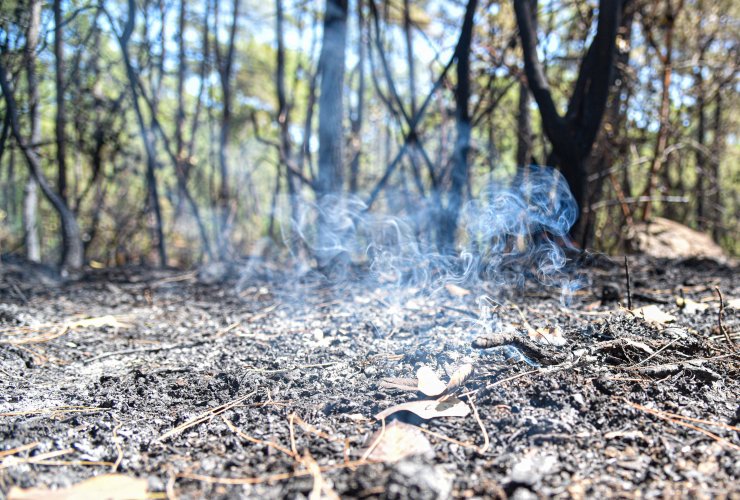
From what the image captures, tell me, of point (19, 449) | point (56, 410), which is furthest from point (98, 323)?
point (19, 449)

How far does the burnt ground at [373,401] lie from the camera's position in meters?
1.09

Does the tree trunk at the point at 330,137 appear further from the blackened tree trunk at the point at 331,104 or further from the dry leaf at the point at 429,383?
the dry leaf at the point at 429,383

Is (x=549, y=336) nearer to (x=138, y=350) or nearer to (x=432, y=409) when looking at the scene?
(x=432, y=409)

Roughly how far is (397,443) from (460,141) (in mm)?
3292

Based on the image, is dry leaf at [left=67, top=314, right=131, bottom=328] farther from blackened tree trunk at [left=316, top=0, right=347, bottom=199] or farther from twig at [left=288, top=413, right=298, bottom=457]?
blackened tree trunk at [left=316, top=0, right=347, bottom=199]

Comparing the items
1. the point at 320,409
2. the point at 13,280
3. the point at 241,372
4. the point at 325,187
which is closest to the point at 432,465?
the point at 320,409

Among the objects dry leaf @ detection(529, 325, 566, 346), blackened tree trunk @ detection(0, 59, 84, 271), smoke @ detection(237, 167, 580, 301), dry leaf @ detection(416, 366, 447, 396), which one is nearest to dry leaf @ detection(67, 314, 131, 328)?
smoke @ detection(237, 167, 580, 301)

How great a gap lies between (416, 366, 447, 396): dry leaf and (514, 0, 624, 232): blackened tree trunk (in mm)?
2194

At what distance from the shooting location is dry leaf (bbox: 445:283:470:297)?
269 cm

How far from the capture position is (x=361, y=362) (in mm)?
1822

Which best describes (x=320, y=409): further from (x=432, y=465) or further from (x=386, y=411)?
(x=432, y=465)

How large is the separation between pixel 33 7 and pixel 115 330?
2.66 m

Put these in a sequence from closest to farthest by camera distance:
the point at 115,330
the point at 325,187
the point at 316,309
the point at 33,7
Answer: the point at 115,330 < the point at 316,309 < the point at 33,7 < the point at 325,187

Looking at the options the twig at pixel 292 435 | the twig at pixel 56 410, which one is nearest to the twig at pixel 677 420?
the twig at pixel 292 435
